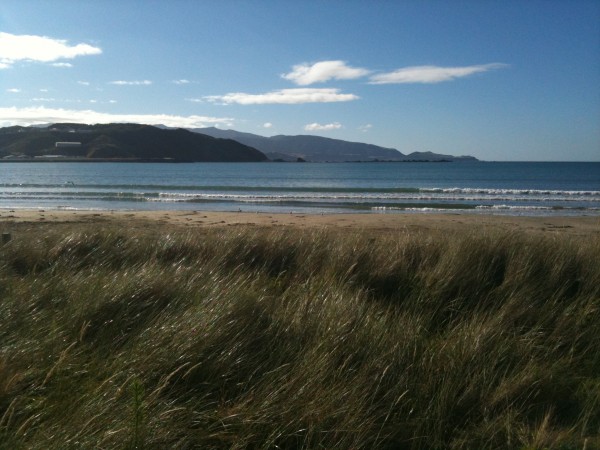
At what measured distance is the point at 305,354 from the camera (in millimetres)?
4223

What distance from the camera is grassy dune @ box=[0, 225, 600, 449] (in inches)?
137

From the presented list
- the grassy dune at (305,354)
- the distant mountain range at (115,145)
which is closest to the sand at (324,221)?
the grassy dune at (305,354)

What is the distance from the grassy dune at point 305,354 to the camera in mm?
3482

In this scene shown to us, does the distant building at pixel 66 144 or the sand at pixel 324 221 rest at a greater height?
the distant building at pixel 66 144

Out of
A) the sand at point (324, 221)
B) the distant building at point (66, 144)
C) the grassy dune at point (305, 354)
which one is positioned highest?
the distant building at point (66, 144)

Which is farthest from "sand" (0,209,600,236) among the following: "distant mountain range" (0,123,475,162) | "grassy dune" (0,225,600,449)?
"distant mountain range" (0,123,475,162)

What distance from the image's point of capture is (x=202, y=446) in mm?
3350

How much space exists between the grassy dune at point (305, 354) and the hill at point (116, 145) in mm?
119837

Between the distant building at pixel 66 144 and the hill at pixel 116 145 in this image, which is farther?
the distant building at pixel 66 144

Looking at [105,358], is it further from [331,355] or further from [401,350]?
[401,350]

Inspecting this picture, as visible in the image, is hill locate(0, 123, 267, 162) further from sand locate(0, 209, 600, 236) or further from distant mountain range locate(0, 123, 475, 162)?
sand locate(0, 209, 600, 236)

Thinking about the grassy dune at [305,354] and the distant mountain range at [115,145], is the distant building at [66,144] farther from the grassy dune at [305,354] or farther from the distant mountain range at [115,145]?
the grassy dune at [305,354]

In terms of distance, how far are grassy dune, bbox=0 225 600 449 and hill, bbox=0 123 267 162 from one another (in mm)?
119837

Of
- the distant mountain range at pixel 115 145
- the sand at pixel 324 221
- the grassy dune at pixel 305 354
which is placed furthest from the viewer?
the distant mountain range at pixel 115 145
